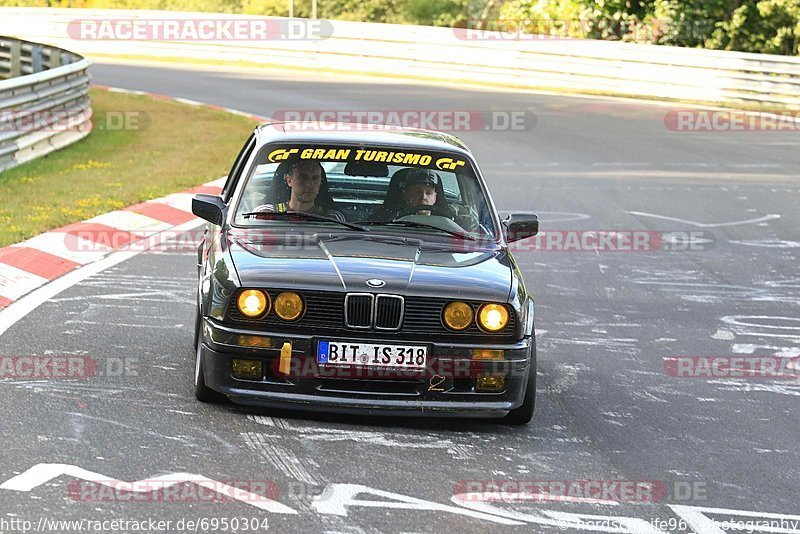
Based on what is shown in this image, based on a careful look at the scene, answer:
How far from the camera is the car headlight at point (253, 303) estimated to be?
6410 millimetres

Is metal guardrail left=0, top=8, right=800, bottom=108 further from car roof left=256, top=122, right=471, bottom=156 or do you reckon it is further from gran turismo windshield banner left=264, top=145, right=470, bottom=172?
gran turismo windshield banner left=264, top=145, right=470, bottom=172

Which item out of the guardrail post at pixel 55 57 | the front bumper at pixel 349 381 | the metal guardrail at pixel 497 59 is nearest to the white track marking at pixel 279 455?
the front bumper at pixel 349 381

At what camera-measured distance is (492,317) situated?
6.52 metres

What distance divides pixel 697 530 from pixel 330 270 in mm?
2158

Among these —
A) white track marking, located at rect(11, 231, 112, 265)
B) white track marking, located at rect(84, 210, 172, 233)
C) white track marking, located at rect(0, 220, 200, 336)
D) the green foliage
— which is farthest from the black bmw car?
the green foliage

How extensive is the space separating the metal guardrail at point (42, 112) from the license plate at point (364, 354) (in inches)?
376

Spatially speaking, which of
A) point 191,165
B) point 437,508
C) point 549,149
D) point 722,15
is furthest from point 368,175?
point 722,15

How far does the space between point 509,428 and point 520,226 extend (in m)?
1.45

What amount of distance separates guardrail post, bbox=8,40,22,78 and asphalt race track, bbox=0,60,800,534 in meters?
15.0

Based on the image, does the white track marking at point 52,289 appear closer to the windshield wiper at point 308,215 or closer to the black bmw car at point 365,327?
the windshield wiper at point 308,215

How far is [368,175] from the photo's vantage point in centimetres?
769

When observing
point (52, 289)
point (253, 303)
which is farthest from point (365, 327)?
point (52, 289)

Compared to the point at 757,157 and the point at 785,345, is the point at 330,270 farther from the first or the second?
the point at 757,157

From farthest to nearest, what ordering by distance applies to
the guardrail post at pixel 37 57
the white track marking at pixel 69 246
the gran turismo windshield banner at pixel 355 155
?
the guardrail post at pixel 37 57 → the white track marking at pixel 69 246 → the gran turismo windshield banner at pixel 355 155
